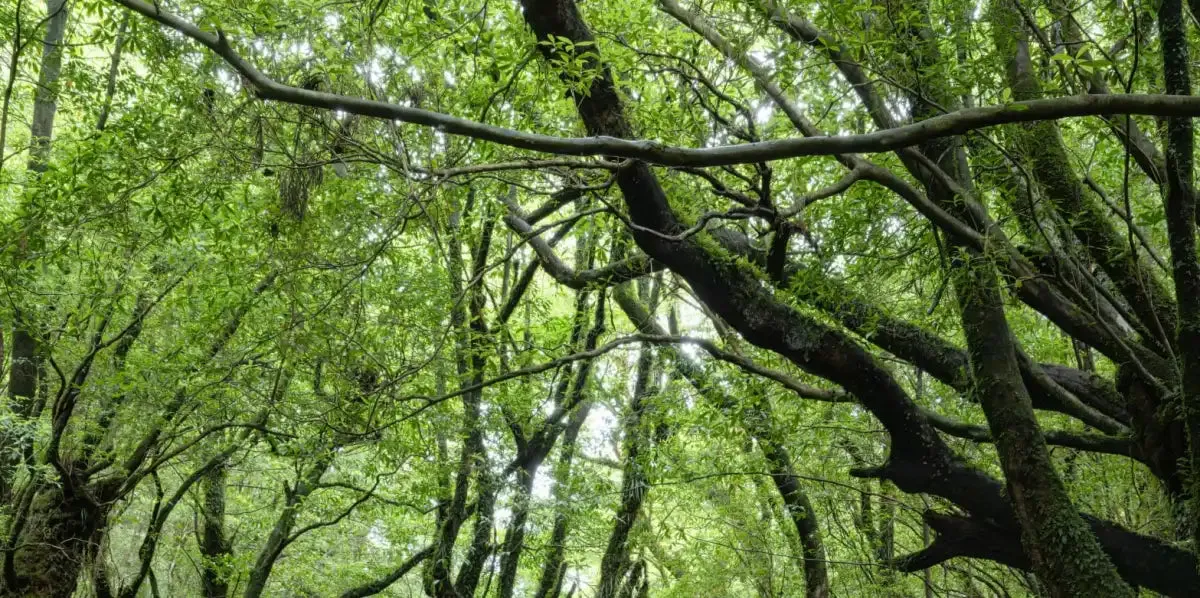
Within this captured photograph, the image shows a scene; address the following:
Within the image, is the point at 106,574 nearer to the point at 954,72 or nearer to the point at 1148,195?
the point at 954,72

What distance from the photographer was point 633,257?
5746mm

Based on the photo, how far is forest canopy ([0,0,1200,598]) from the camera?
4004 mm

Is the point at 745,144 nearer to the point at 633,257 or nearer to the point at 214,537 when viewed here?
the point at 633,257

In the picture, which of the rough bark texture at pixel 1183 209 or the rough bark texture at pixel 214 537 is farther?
the rough bark texture at pixel 214 537

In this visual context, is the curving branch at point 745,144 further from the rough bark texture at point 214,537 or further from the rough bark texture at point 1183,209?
the rough bark texture at point 214,537

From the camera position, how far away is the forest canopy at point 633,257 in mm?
4004

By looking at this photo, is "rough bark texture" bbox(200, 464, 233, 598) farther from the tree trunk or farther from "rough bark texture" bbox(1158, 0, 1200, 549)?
"rough bark texture" bbox(1158, 0, 1200, 549)

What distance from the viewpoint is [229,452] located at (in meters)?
7.79

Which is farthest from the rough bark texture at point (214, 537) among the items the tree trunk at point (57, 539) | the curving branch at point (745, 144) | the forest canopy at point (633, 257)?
the curving branch at point (745, 144)

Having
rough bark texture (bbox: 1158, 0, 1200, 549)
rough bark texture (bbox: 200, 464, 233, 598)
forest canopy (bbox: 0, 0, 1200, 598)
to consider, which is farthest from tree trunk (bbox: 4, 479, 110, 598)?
rough bark texture (bbox: 1158, 0, 1200, 549)

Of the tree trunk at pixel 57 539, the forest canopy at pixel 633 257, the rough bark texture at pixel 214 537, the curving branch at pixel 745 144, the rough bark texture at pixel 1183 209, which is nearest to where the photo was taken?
the curving branch at pixel 745 144

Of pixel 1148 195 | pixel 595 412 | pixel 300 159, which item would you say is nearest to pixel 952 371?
pixel 1148 195

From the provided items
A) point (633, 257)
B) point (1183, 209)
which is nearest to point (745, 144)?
point (1183, 209)

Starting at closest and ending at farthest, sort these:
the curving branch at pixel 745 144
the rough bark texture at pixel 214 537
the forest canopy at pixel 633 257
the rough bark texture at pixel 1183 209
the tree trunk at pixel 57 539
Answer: the curving branch at pixel 745 144, the rough bark texture at pixel 1183 209, the forest canopy at pixel 633 257, the tree trunk at pixel 57 539, the rough bark texture at pixel 214 537
